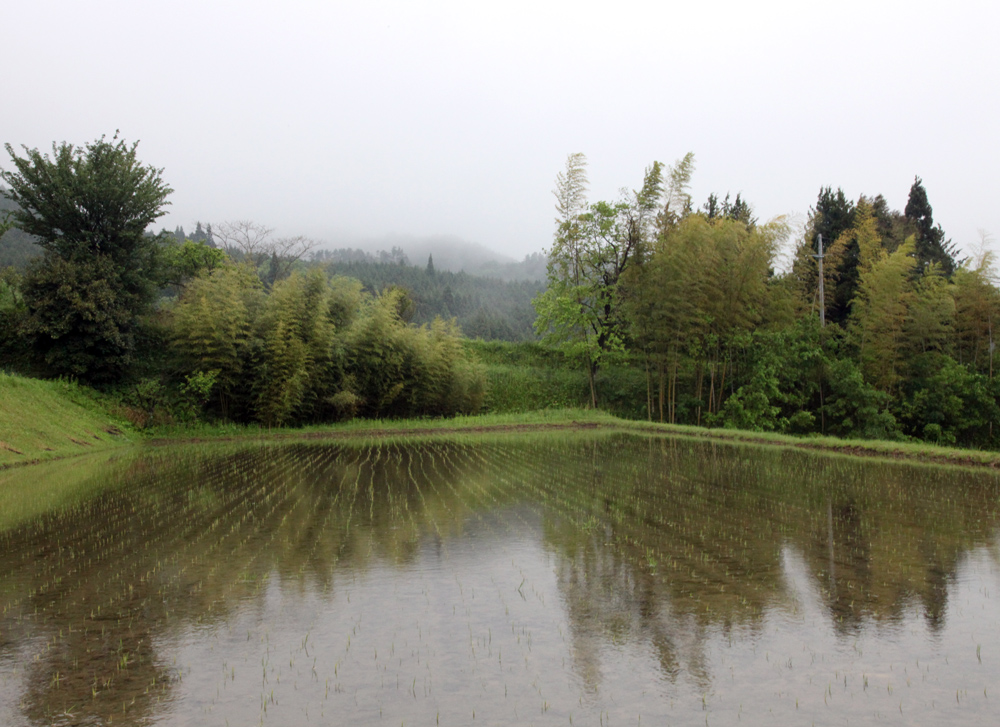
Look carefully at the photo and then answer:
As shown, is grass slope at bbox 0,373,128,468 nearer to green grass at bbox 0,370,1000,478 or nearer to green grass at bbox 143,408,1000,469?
green grass at bbox 0,370,1000,478

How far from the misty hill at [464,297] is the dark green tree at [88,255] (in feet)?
92.5

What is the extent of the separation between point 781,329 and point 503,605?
18481 mm

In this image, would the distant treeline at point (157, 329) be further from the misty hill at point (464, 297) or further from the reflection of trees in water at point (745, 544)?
the misty hill at point (464, 297)

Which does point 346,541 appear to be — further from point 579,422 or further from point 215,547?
point 579,422

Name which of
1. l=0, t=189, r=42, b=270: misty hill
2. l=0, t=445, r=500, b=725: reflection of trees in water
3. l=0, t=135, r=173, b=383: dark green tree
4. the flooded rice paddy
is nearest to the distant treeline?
l=0, t=135, r=173, b=383: dark green tree

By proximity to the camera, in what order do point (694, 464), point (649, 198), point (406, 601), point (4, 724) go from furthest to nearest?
point (649, 198), point (694, 464), point (406, 601), point (4, 724)

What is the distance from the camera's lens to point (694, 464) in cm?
1277

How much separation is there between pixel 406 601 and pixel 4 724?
8.04 feet

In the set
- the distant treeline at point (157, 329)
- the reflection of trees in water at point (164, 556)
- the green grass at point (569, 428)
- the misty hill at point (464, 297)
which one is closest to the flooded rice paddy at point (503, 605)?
the reflection of trees in water at point (164, 556)

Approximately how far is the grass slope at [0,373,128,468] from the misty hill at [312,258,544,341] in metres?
31.3

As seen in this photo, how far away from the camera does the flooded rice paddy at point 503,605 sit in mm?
3488

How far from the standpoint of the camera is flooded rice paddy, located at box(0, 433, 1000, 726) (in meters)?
3.49

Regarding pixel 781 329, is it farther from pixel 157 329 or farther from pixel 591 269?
pixel 157 329

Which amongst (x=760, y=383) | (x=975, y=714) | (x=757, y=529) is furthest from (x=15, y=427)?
(x=760, y=383)
